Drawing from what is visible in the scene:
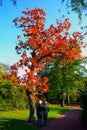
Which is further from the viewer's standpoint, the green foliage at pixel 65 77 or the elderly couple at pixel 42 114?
the green foliage at pixel 65 77

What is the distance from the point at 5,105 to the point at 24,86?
1019 cm

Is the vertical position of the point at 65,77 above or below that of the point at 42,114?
above

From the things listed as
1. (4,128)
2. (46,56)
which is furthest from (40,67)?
(4,128)

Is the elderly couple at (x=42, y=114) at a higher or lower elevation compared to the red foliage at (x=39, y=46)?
lower

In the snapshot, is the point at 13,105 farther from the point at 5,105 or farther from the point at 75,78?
the point at 75,78

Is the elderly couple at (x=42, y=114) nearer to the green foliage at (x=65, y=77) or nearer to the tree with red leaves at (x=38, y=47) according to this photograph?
the tree with red leaves at (x=38, y=47)

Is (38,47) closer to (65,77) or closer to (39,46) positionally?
(39,46)

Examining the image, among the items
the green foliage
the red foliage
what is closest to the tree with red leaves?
the red foliage

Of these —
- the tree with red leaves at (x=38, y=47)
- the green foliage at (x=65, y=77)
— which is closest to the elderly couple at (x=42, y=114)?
the tree with red leaves at (x=38, y=47)

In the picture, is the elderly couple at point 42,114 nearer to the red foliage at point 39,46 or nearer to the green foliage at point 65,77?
the red foliage at point 39,46

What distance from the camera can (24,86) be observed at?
2455cm


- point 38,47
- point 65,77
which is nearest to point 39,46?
point 38,47

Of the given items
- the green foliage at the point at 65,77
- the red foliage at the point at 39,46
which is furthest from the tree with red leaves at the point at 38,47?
the green foliage at the point at 65,77

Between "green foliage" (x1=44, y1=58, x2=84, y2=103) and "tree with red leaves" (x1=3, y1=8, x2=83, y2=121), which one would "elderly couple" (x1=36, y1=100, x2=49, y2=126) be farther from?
"green foliage" (x1=44, y1=58, x2=84, y2=103)
